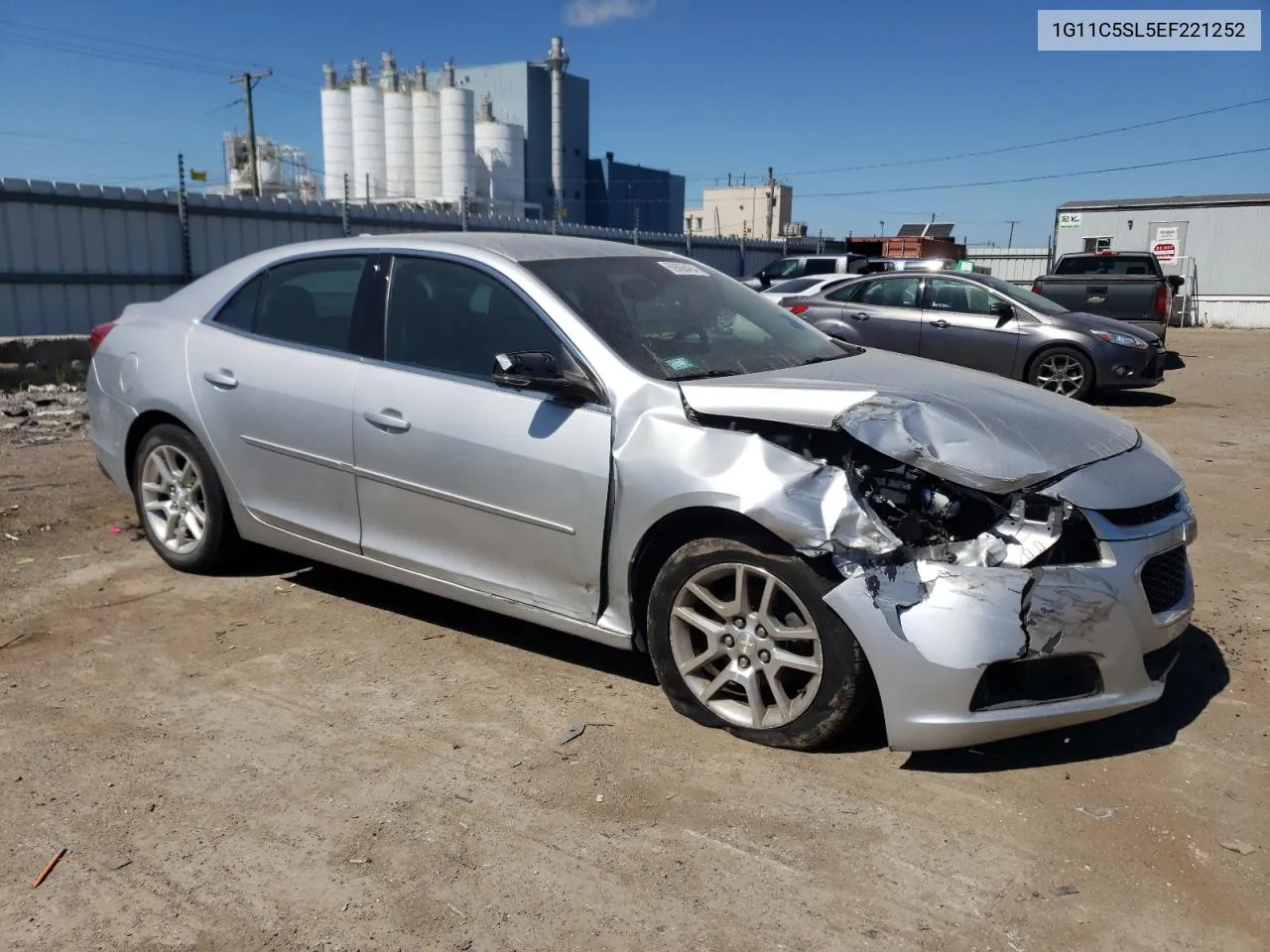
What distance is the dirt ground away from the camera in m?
2.51

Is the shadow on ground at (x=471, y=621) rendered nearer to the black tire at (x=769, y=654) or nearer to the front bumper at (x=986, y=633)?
the black tire at (x=769, y=654)

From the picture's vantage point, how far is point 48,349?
37.1 feet

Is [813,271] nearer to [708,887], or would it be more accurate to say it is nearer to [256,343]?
[256,343]

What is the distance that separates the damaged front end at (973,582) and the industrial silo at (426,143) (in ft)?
166

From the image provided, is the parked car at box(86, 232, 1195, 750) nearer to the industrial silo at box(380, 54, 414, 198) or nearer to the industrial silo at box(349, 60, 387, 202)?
the industrial silo at box(380, 54, 414, 198)

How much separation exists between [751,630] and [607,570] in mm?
562

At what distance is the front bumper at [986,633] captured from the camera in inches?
115

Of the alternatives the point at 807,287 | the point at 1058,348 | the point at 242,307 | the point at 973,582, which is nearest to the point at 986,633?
the point at 973,582

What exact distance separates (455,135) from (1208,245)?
35.2 meters

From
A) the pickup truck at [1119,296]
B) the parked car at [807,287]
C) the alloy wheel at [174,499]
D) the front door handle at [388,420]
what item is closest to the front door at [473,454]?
the front door handle at [388,420]

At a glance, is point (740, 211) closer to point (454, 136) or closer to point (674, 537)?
point (454, 136)

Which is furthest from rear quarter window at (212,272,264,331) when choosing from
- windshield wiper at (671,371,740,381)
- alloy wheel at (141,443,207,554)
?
windshield wiper at (671,371,740,381)

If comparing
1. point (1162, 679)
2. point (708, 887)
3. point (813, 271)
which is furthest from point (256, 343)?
point (813, 271)

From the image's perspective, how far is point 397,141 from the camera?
169 ft
